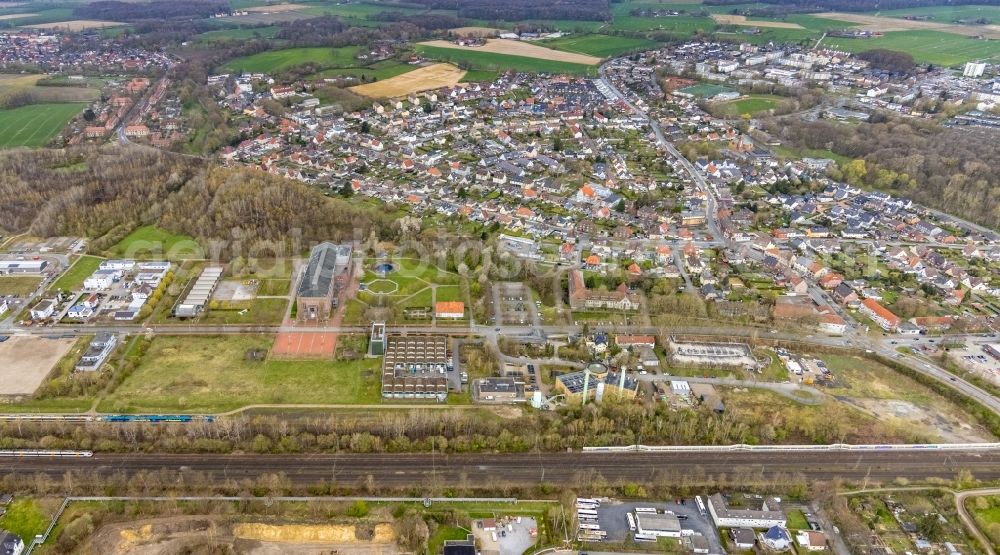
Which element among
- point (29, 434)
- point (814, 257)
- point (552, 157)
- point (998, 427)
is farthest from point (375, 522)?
point (552, 157)

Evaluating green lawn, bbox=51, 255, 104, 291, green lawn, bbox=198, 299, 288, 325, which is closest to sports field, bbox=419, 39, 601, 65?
green lawn, bbox=51, 255, 104, 291

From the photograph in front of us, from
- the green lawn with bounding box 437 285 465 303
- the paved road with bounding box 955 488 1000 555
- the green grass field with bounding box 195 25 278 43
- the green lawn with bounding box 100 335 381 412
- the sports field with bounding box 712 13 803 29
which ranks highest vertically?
the sports field with bounding box 712 13 803 29

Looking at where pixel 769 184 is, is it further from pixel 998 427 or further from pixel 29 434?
pixel 29 434

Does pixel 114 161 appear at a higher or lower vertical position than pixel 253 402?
higher

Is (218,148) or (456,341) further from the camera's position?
(218,148)

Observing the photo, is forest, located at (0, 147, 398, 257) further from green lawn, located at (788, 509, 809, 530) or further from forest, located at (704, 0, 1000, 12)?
forest, located at (704, 0, 1000, 12)

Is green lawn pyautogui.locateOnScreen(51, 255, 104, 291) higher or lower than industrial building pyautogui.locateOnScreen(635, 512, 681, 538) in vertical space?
higher

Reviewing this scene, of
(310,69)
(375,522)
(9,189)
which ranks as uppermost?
Result: (310,69)
